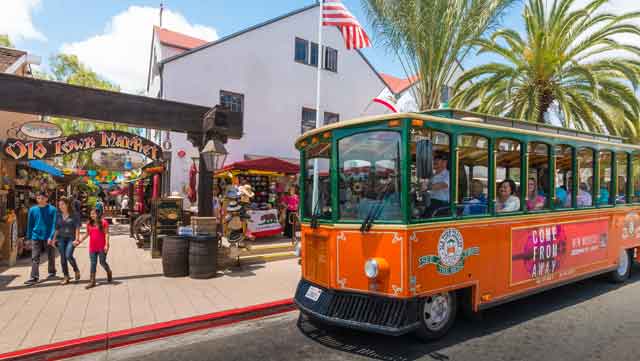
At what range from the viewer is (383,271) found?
181 inches

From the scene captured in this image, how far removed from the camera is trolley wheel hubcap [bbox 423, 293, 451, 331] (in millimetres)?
4891

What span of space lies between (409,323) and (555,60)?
33.9 feet

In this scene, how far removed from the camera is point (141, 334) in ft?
17.1

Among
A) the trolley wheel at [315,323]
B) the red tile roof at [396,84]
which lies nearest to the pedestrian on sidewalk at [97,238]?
the trolley wheel at [315,323]

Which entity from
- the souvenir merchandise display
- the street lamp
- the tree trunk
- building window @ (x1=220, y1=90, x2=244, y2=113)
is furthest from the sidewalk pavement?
building window @ (x1=220, y1=90, x2=244, y2=113)

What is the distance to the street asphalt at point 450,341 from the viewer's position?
454 centimetres

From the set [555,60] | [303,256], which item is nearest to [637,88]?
[555,60]

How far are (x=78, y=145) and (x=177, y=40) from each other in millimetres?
12446

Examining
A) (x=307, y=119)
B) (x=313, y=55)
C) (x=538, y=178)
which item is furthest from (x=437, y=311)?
(x=313, y=55)

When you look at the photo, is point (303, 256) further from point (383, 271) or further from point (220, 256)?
point (220, 256)

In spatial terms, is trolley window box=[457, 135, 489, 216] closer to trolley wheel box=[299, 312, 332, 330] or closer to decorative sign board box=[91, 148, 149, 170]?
trolley wheel box=[299, 312, 332, 330]

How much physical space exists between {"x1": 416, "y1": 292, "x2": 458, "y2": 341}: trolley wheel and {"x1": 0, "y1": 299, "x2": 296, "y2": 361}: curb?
255cm

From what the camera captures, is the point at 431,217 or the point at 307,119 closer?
the point at 431,217

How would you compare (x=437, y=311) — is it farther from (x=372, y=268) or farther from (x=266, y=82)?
(x=266, y=82)
